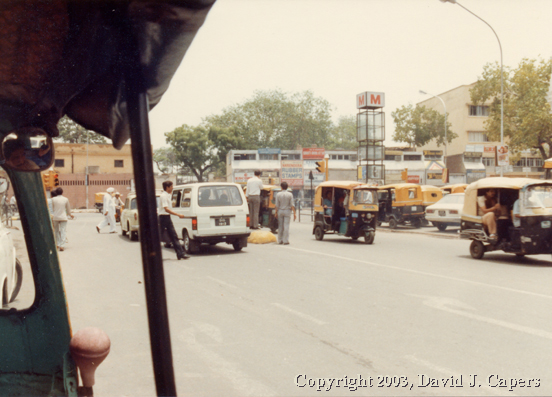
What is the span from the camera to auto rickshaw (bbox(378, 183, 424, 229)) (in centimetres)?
2319

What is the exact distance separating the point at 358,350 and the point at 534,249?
7267 millimetres

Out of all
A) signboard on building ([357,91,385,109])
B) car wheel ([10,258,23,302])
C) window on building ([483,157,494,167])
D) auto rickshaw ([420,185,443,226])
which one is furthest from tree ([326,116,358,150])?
car wheel ([10,258,23,302])

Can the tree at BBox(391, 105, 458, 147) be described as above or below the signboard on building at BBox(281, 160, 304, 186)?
above

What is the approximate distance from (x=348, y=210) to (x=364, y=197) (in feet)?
2.02

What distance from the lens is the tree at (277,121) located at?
6756cm

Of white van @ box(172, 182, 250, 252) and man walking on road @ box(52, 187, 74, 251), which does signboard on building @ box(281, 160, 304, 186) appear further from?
man walking on road @ box(52, 187, 74, 251)

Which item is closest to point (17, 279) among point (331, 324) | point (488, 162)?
point (331, 324)

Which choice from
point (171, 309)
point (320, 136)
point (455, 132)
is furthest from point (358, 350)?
point (320, 136)

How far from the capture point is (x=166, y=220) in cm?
1199

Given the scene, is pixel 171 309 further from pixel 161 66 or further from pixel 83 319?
pixel 161 66

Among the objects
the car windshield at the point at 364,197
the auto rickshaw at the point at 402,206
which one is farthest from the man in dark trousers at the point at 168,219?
the auto rickshaw at the point at 402,206

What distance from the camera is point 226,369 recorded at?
15.1 ft

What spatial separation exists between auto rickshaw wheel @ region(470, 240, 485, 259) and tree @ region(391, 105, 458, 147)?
42640 millimetres

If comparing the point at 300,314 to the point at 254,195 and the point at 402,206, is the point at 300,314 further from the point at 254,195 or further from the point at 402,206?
the point at 402,206
